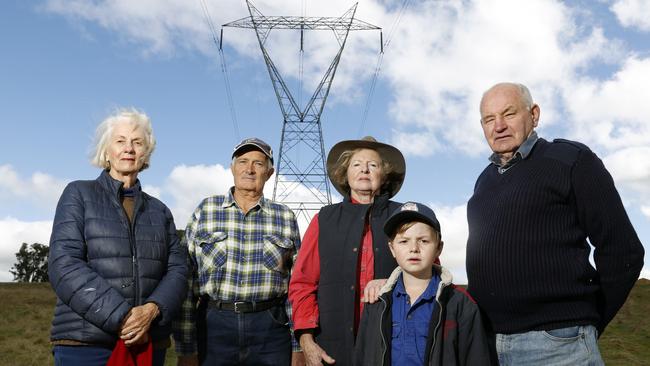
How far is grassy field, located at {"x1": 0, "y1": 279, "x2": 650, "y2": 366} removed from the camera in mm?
12070

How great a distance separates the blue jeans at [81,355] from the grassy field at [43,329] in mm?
8130

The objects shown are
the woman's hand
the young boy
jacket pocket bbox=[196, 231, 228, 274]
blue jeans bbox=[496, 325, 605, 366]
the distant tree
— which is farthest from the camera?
the distant tree

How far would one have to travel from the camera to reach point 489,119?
3615mm

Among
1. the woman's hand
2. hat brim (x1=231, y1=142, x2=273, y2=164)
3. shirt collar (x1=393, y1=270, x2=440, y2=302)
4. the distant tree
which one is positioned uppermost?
the distant tree

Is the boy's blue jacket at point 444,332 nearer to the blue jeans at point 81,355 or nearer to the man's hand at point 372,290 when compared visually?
the man's hand at point 372,290

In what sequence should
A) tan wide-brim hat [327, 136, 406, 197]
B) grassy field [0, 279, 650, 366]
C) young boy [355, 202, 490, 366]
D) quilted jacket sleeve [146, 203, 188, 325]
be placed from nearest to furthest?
young boy [355, 202, 490, 366] < quilted jacket sleeve [146, 203, 188, 325] < tan wide-brim hat [327, 136, 406, 197] < grassy field [0, 279, 650, 366]

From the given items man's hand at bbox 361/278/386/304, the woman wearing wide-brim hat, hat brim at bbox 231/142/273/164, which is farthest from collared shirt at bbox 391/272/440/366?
hat brim at bbox 231/142/273/164

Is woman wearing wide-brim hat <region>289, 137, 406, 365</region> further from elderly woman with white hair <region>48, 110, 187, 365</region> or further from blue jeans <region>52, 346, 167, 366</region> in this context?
blue jeans <region>52, 346, 167, 366</region>

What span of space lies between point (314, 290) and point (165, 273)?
93cm

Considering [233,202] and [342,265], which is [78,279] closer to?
[233,202]

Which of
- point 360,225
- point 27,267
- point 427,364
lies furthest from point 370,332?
point 27,267

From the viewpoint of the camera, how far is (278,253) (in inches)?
174

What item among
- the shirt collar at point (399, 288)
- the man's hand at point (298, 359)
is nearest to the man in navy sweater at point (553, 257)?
the shirt collar at point (399, 288)

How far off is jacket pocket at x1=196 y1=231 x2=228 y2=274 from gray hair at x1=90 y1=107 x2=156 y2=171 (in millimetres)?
707
